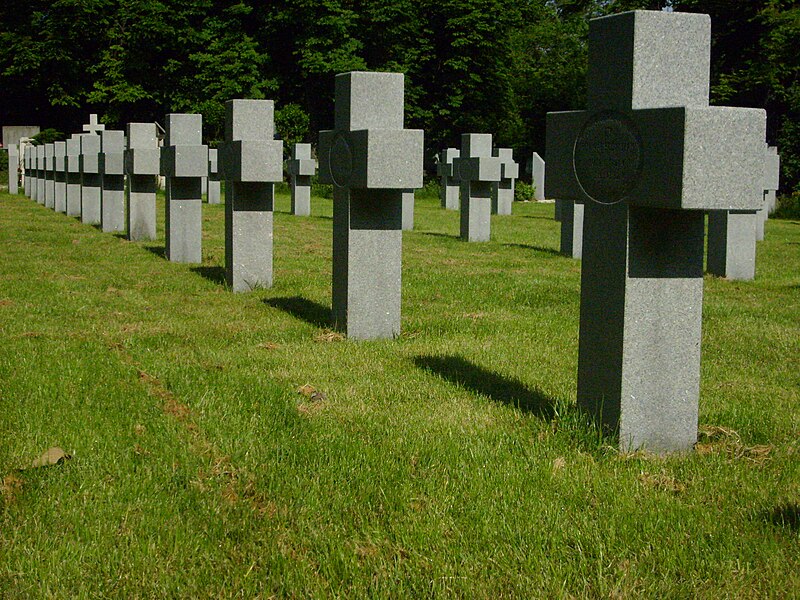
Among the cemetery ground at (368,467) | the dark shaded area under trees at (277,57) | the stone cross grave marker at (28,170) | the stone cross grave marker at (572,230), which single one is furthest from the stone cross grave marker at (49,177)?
the cemetery ground at (368,467)

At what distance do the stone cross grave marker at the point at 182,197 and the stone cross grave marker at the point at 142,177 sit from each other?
1972mm

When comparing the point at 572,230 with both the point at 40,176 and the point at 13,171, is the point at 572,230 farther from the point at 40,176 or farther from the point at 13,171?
the point at 13,171

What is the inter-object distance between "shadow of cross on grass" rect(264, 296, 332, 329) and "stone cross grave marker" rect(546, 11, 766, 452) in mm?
3715

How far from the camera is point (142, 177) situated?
15.9 metres

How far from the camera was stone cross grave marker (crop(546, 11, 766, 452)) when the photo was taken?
4.57m

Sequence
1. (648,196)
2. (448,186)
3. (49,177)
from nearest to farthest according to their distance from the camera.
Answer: (648,196) < (49,177) < (448,186)

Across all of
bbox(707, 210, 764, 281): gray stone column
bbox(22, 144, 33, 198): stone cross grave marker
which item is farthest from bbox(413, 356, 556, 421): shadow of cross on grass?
bbox(22, 144, 33, 198): stone cross grave marker

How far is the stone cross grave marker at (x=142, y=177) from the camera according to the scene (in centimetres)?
1536

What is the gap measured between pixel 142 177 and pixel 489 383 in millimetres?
10989

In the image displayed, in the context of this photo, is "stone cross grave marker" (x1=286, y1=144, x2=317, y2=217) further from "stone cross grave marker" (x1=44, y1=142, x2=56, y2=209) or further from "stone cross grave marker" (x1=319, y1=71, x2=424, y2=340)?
"stone cross grave marker" (x1=319, y1=71, x2=424, y2=340)

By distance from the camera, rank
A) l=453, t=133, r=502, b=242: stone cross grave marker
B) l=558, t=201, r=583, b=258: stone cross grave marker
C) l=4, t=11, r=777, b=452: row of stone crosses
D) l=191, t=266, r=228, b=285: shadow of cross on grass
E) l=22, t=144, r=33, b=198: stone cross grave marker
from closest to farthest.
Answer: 1. l=4, t=11, r=777, b=452: row of stone crosses
2. l=191, t=266, r=228, b=285: shadow of cross on grass
3. l=558, t=201, r=583, b=258: stone cross grave marker
4. l=453, t=133, r=502, b=242: stone cross grave marker
5. l=22, t=144, r=33, b=198: stone cross grave marker

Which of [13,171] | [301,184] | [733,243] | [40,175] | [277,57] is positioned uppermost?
[277,57]

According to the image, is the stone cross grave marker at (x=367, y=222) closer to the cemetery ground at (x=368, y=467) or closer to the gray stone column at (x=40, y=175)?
the cemetery ground at (x=368, y=467)

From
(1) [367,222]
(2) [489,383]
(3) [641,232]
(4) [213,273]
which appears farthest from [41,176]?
(3) [641,232]
